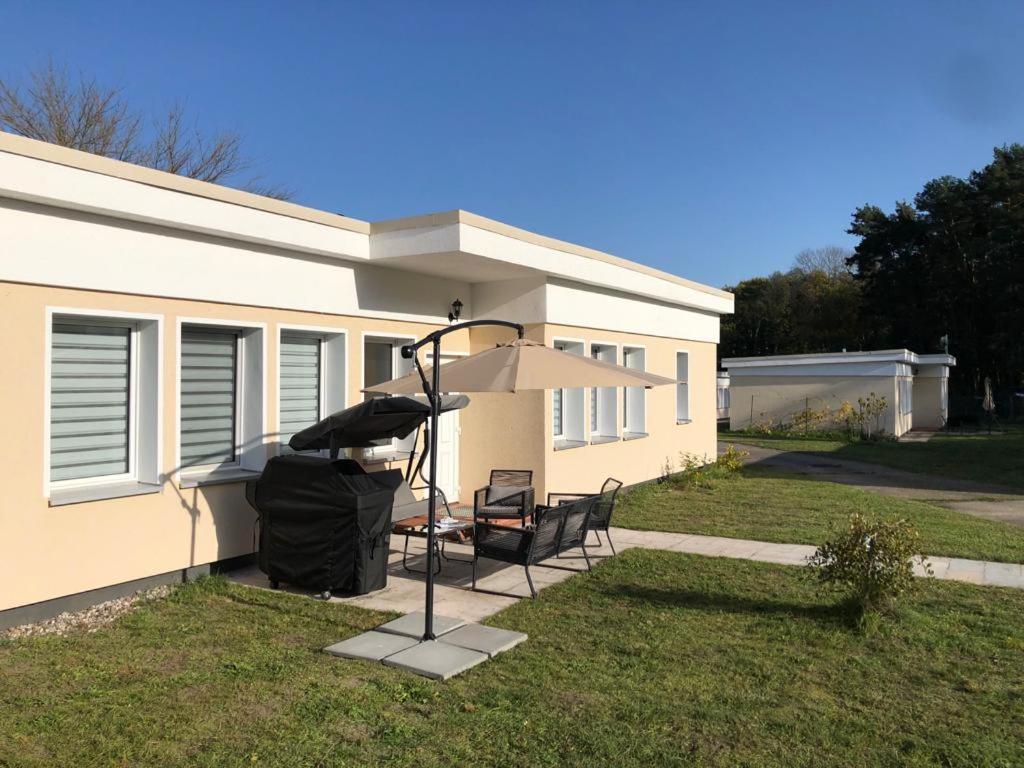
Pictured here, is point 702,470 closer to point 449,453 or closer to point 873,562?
point 449,453

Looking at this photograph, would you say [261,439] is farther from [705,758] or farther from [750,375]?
[750,375]

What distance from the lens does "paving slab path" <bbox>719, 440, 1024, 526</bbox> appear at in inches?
510

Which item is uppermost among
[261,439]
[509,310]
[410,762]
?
[509,310]

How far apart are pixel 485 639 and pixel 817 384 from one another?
26.9m

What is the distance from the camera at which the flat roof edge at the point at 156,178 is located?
602cm

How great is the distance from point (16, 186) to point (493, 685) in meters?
5.05

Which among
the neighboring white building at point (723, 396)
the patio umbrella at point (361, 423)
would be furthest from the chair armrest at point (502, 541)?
the neighboring white building at point (723, 396)

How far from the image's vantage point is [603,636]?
19.3 ft

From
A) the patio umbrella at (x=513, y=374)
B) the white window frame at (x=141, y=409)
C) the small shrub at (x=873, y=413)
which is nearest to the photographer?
the patio umbrella at (x=513, y=374)

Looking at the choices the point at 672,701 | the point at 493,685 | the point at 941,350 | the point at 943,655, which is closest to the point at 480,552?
the point at 493,685

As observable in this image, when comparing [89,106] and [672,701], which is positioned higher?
[89,106]

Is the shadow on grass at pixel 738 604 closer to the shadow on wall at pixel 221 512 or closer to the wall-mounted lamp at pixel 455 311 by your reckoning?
the shadow on wall at pixel 221 512

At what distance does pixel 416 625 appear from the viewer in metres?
6.02

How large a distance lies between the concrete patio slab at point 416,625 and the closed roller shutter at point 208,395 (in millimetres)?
2937
